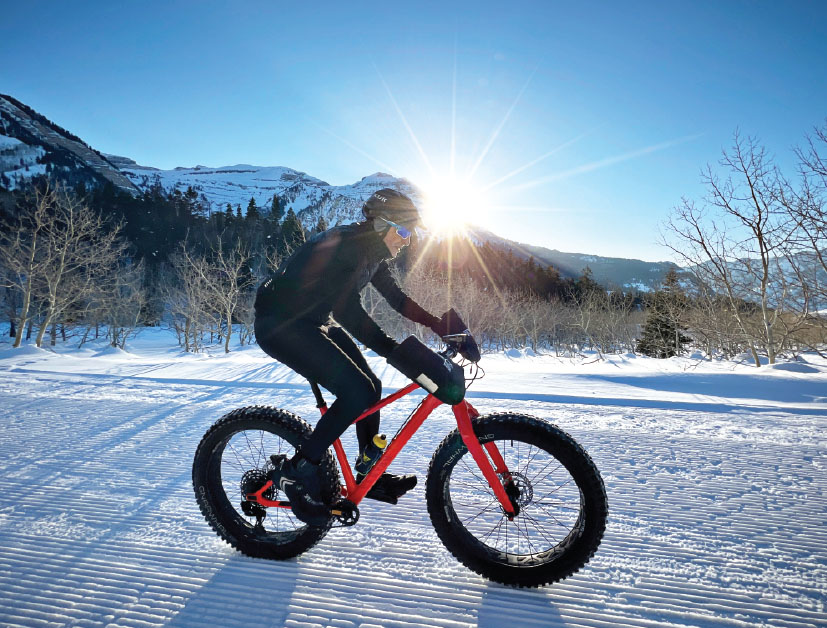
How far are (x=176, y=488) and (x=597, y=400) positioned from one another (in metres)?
4.95

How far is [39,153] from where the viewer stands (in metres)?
69.6

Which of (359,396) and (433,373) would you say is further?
(359,396)

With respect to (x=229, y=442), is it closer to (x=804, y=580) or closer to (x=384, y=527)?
(x=384, y=527)

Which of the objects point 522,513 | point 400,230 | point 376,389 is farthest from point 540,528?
point 400,230

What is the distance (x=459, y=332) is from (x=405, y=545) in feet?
3.86

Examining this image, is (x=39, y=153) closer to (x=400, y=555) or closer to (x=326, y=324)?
(x=326, y=324)

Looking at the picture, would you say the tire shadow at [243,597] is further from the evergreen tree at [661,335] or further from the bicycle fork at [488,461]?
the evergreen tree at [661,335]

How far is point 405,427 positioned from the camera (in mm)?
1890

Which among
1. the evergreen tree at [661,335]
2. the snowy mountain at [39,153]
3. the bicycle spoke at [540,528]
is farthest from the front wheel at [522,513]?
the snowy mountain at [39,153]

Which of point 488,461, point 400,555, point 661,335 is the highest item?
point 661,335

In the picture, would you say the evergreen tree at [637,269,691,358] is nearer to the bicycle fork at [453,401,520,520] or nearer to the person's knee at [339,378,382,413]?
the bicycle fork at [453,401,520,520]

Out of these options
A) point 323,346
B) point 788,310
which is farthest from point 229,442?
point 788,310

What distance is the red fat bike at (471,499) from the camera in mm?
1681

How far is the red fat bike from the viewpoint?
168 centimetres
